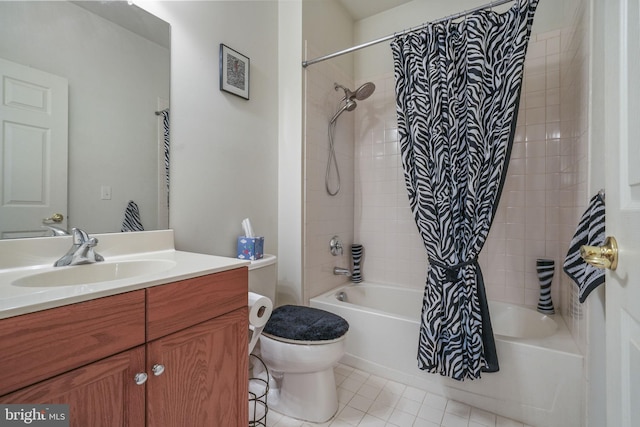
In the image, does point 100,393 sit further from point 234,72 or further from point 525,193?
point 525,193

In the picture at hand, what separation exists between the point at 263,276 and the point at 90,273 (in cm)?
70

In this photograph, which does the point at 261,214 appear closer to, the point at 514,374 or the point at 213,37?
the point at 213,37

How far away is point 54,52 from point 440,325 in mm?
1876

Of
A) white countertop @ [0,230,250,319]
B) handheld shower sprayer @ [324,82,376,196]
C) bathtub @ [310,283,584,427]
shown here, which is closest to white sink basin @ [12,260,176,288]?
white countertop @ [0,230,250,319]

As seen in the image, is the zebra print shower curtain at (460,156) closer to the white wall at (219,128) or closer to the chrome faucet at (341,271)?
the chrome faucet at (341,271)

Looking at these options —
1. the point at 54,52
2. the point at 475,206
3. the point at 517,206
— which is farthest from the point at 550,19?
the point at 54,52

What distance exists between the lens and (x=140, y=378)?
27.8 inches

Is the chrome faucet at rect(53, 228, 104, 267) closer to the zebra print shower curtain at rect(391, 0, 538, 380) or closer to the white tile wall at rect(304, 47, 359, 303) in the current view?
the white tile wall at rect(304, 47, 359, 303)

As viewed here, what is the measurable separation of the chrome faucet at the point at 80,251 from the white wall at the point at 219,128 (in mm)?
357

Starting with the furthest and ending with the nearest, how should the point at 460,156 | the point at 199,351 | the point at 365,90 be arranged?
the point at 365,90
the point at 460,156
the point at 199,351

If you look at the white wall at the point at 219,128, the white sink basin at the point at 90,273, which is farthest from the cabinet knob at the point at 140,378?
the white wall at the point at 219,128

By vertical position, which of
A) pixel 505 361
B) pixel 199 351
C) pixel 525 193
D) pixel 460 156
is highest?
pixel 460 156

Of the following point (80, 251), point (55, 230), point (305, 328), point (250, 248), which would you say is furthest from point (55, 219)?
point (305, 328)

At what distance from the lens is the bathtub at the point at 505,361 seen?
1.26 metres
